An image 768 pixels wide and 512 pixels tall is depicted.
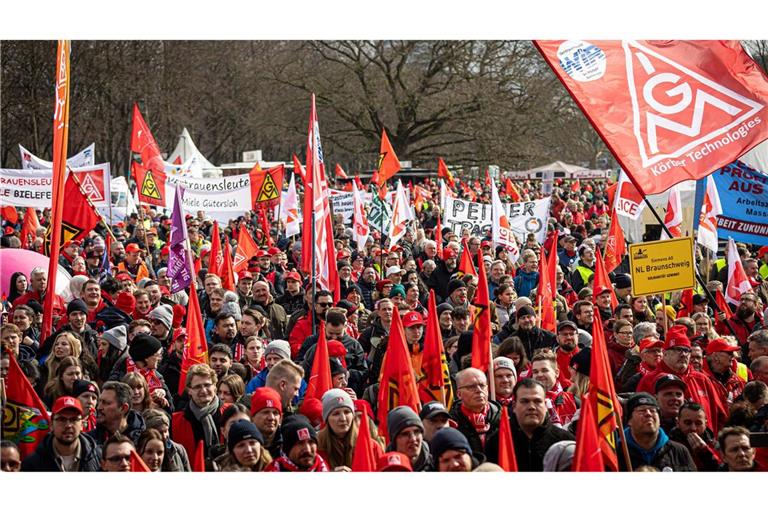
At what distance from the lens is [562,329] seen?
910 centimetres

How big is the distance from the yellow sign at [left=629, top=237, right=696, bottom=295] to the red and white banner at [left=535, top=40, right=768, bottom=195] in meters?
1.18

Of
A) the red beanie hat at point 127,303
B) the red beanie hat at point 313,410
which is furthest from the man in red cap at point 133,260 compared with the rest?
the red beanie hat at point 313,410

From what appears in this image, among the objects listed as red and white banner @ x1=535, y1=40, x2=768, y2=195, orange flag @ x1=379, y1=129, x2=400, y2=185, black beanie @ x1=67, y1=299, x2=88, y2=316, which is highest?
orange flag @ x1=379, y1=129, x2=400, y2=185

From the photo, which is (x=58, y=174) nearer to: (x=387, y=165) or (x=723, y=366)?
(x=723, y=366)

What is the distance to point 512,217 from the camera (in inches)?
769

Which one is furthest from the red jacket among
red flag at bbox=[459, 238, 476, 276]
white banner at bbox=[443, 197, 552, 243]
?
white banner at bbox=[443, 197, 552, 243]

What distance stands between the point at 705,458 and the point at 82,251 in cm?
1278

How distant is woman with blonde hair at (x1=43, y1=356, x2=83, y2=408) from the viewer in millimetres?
7562

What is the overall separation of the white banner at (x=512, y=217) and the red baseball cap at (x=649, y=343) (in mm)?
10196

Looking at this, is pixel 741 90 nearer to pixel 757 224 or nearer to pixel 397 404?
pixel 397 404

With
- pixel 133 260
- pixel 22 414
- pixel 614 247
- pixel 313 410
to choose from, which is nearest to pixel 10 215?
pixel 133 260

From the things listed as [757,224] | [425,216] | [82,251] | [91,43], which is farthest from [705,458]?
[91,43]

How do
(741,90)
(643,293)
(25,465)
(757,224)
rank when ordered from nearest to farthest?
1. (25,465)
2. (741,90)
3. (643,293)
4. (757,224)

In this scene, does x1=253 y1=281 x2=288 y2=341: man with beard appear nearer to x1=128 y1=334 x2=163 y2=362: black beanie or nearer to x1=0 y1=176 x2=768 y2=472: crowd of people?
x1=0 y1=176 x2=768 y2=472: crowd of people
